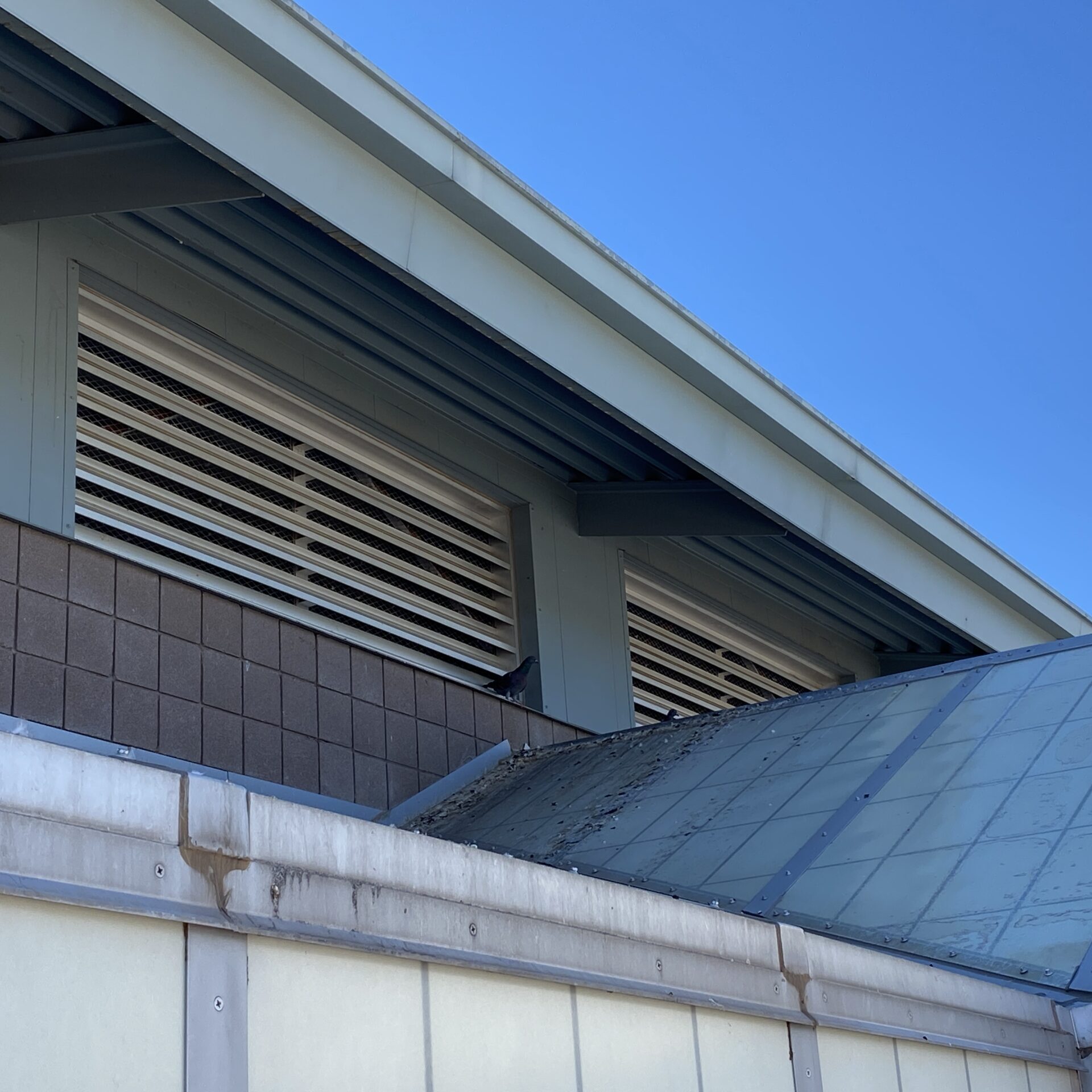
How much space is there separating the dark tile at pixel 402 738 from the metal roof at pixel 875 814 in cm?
49

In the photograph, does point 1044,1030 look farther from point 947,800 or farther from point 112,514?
point 112,514

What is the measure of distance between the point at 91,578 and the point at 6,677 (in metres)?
0.86

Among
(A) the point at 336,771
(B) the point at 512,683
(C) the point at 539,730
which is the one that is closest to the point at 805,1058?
(A) the point at 336,771

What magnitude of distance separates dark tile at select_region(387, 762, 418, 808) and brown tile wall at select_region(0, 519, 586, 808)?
0.01 m

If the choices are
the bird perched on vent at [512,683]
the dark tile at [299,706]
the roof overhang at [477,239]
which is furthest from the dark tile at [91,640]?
the bird perched on vent at [512,683]

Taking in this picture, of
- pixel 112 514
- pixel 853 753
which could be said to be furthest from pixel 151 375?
pixel 853 753

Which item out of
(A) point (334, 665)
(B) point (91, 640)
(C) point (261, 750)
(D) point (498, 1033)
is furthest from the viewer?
(A) point (334, 665)

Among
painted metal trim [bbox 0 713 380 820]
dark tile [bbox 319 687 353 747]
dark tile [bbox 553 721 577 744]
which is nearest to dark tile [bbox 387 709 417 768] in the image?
dark tile [bbox 319 687 353 747]

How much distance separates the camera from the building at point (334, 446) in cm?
830

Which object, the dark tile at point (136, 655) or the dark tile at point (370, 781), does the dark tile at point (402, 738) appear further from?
the dark tile at point (136, 655)

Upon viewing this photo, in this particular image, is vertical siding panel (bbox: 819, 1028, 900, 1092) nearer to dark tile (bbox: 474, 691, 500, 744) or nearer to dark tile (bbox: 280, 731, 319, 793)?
dark tile (bbox: 280, 731, 319, 793)

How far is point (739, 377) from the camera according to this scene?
38.7 feet

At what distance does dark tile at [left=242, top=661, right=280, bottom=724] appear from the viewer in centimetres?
980

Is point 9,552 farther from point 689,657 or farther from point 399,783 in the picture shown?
point 689,657
